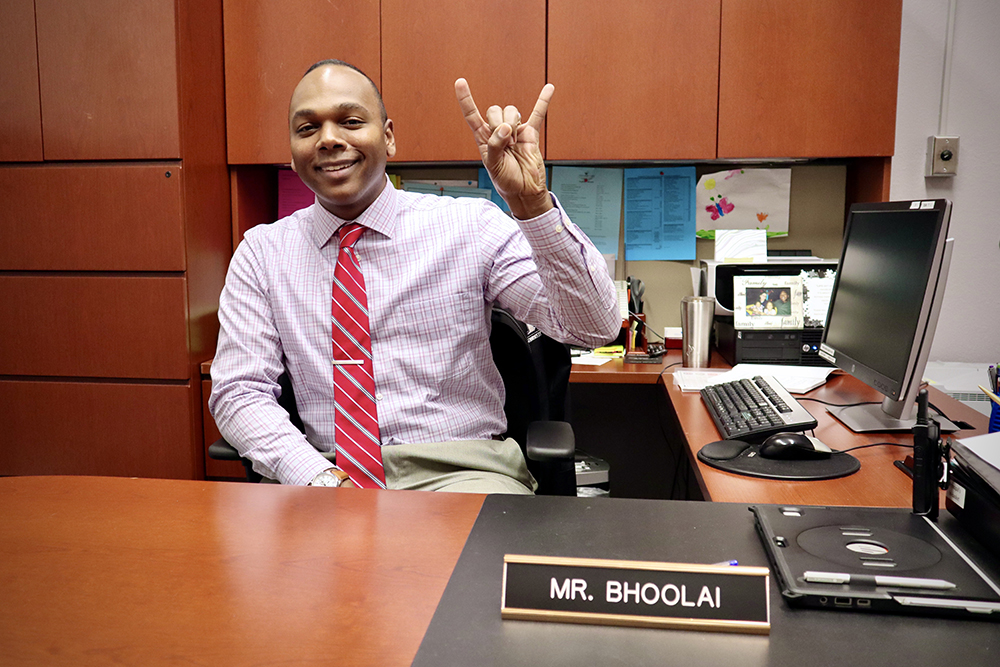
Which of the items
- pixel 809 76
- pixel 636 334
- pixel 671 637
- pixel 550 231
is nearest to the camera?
pixel 671 637

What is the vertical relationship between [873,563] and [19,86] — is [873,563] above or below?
below

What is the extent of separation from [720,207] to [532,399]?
1.36 m

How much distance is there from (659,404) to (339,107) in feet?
5.64

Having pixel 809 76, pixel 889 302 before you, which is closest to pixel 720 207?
pixel 809 76

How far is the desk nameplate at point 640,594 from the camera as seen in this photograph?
0.64m

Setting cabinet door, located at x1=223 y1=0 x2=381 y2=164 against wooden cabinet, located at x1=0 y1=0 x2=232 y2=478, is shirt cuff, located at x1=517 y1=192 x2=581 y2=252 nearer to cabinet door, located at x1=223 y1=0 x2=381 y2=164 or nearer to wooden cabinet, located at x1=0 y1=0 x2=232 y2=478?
cabinet door, located at x1=223 y1=0 x2=381 y2=164

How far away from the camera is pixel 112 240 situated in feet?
7.73

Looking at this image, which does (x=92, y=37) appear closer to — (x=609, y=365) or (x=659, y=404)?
(x=609, y=365)

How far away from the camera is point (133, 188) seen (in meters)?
2.33

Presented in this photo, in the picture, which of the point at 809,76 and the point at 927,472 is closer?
the point at 927,472

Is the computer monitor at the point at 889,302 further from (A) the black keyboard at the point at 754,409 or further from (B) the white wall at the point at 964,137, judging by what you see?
(B) the white wall at the point at 964,137

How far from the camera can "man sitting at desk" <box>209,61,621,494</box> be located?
1.48m

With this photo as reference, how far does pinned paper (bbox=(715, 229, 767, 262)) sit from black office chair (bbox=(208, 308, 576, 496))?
47.8 inches

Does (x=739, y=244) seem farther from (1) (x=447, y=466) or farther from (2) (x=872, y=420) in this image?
(1) (x=447, y=466)
